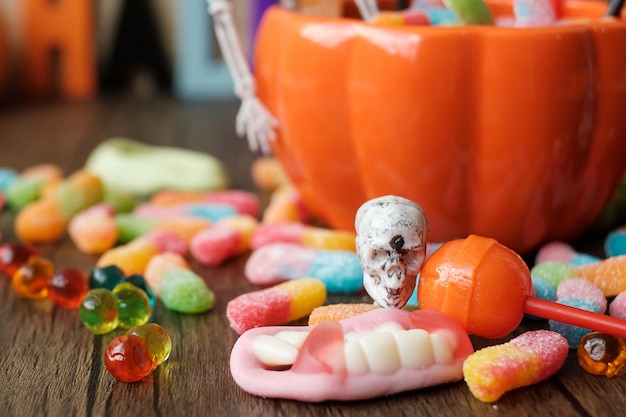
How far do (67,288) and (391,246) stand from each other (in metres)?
0.32

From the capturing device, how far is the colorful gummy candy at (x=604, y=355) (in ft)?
1.96

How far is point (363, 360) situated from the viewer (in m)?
0.56

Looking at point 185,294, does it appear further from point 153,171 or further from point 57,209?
point 153,171

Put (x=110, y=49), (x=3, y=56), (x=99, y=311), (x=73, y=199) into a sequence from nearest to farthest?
1. (x=99, y=311)
2. (x=73, y=199)
3. (x=3, y=56)
4. (x=110, y=49)

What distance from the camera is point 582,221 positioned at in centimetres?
85

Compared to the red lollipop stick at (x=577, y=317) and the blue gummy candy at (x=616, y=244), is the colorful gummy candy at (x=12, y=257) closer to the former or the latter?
the red lollipop stick at (x=577, y=317)

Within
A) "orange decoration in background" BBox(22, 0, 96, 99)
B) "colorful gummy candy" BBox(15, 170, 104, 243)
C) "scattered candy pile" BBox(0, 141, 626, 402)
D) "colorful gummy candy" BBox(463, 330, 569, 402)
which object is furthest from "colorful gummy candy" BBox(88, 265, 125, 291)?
"orange decoration in background" BBox(22, 0, 96, 99)

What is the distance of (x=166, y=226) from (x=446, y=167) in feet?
1.14

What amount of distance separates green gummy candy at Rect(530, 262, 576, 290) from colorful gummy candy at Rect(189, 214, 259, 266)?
32 cm

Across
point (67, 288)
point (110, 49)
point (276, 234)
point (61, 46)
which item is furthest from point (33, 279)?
point (110, 49)

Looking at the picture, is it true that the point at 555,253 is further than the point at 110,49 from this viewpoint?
No

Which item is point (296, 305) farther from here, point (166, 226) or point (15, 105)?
point (15, 105)

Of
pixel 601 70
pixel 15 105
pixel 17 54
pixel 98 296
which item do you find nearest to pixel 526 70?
pixel 601 70

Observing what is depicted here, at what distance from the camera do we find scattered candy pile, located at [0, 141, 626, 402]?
57cm
